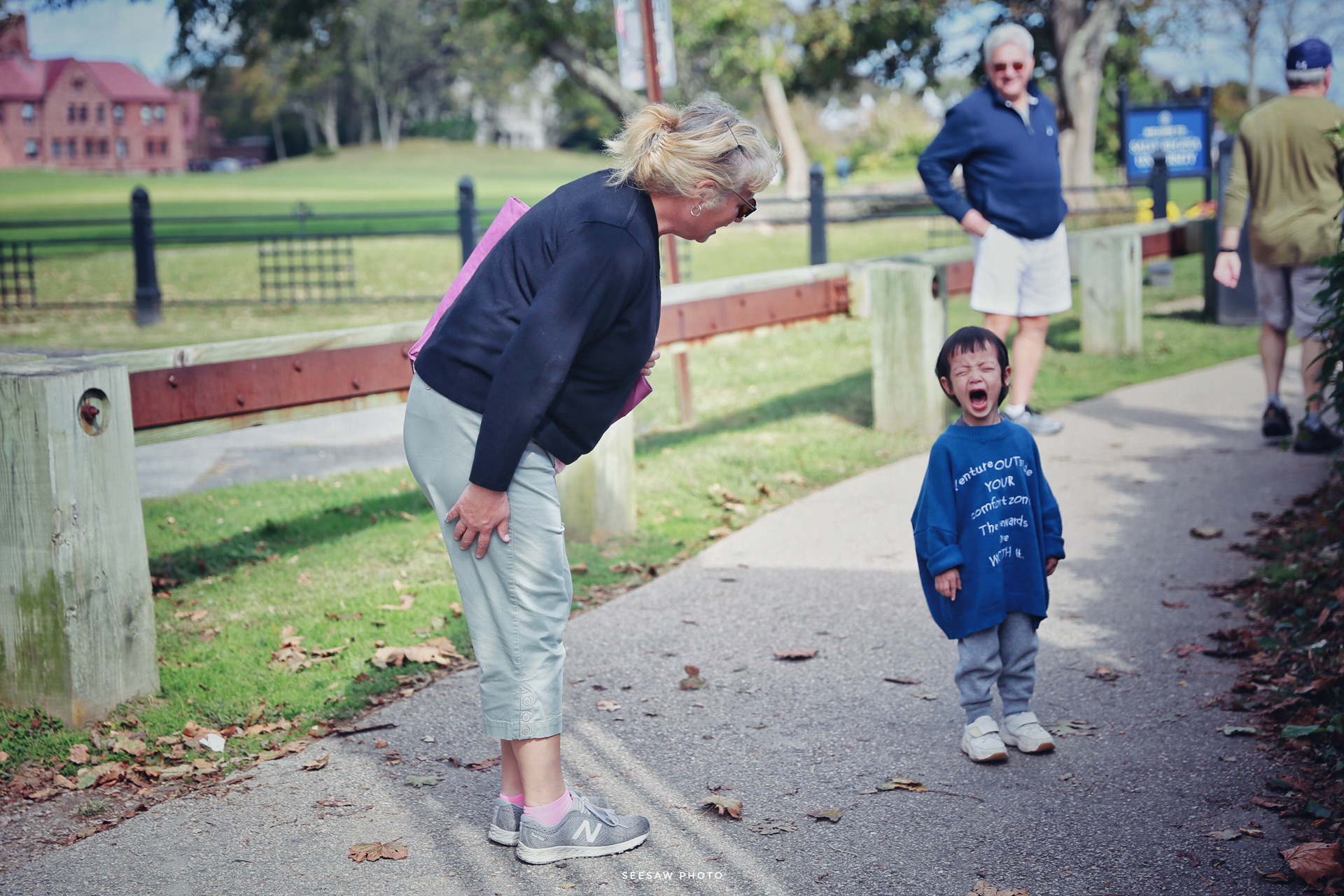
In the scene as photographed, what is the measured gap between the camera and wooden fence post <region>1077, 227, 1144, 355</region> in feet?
33.1

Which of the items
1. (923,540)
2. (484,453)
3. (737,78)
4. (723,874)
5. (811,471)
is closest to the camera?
(484,453)

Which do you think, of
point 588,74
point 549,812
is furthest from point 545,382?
point 588,74

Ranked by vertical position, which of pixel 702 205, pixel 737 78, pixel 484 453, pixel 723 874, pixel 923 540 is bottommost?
pixel 723 874

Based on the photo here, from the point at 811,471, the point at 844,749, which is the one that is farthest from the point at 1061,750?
the point at 811,471

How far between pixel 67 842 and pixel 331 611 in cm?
181

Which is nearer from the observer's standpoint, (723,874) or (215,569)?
(723,874)

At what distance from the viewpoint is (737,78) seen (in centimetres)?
2997

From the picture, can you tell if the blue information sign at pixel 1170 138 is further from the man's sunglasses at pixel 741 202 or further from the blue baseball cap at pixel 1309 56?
the man's sunglasses at pixel 741 202

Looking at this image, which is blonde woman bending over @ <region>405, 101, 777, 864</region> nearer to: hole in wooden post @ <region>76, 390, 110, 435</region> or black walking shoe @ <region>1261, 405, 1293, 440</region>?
hole in wooden post @ <region>76, 390, 110, 435</region>

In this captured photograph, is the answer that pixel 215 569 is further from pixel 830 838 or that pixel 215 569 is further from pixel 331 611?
pixel 830 838

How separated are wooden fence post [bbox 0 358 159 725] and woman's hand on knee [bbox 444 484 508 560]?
1.53 metres

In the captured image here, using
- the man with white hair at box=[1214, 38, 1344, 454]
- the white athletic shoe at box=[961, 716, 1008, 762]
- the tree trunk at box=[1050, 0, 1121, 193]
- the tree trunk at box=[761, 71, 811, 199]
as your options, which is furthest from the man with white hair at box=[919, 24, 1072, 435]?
the tree trunk at box=[761, 71, 811, 199]

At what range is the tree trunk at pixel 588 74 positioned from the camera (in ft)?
78.9

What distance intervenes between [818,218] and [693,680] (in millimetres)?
12491
